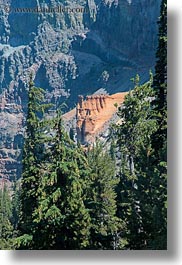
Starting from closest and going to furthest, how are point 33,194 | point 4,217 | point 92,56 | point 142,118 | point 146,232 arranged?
point 146,232 → point 33,194 → point 142,118 → point 4,217 → point 92,56

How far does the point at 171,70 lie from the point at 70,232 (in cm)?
184

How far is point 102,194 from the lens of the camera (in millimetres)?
6066

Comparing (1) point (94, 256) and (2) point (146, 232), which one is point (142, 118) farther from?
(1) point (94, 256)

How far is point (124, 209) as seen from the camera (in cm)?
586

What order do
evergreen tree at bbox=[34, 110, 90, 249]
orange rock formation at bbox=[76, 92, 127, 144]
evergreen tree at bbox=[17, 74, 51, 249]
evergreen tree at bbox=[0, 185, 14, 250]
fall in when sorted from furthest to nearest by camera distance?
orange rock formation at bbox=[76, 92, 127, 144] < evergreen tree at bbox=[0, 185, 14, 250] < evergreen tree at bbox=[17, 74, 51, 249] < evergreen tree at bbox=[34, 110, 90, 249]

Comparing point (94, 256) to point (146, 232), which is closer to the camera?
point (94, 256)

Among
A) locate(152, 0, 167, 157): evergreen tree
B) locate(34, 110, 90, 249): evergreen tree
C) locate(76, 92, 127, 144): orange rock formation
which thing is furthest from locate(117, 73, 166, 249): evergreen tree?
locate(34, 110, 90, 249): evergreen tree

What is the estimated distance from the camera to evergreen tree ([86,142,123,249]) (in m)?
5.72

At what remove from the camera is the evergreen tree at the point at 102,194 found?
572 cm

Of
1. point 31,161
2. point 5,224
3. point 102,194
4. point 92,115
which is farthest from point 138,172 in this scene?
point 5,224

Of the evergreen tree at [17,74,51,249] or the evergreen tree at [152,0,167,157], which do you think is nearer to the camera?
the evergreen tree at [152,0,167,157]

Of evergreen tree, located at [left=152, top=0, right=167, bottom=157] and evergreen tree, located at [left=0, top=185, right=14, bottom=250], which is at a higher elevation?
evergreen tree, located at [left=152, top=0, right=167, bottom=157]

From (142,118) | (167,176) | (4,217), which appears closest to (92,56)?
(4,217)

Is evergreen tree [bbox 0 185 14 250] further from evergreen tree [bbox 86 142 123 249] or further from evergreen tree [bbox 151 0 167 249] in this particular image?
evergreen tree [bbox 151 0 167 249]
